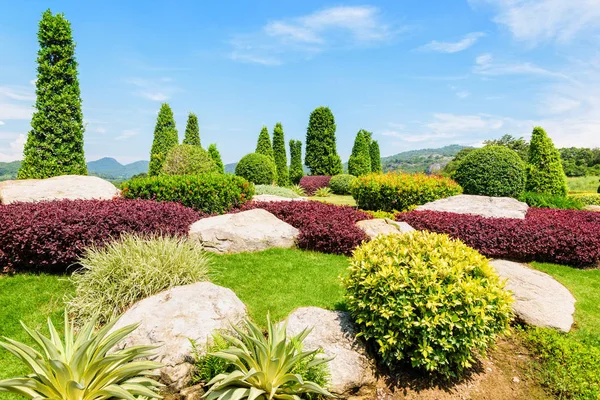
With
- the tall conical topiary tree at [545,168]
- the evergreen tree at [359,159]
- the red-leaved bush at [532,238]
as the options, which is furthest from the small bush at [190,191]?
the evergreen tree at [359,159]

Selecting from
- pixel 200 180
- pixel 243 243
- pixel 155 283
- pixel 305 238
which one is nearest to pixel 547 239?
pixel 305 238

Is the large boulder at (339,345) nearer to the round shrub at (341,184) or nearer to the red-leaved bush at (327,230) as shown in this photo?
the red-leaved bush at (327,230)

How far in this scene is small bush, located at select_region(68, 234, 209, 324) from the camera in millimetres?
5246

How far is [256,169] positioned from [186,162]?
30.8 feet

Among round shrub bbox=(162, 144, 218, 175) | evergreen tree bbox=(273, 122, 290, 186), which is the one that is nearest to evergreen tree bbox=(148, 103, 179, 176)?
round shrub bbox=(162, 144, 218, 175)

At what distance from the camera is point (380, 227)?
A: 906 cm

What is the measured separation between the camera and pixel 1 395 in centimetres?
400

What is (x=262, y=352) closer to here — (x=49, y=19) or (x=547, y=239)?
(x=547, y=239)

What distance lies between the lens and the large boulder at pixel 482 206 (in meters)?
11.1

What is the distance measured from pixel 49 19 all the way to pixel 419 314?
18.3 meters

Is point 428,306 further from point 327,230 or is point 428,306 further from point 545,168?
point 545,168

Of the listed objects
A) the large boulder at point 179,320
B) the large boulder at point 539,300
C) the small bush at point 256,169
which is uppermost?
the small bush at point 256,169

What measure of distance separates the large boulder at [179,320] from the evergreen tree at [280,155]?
29949 mm

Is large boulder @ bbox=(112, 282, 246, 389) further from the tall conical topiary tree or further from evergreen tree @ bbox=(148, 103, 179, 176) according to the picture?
evergreen tree @ bbox=(148, 103, 179, 176)
